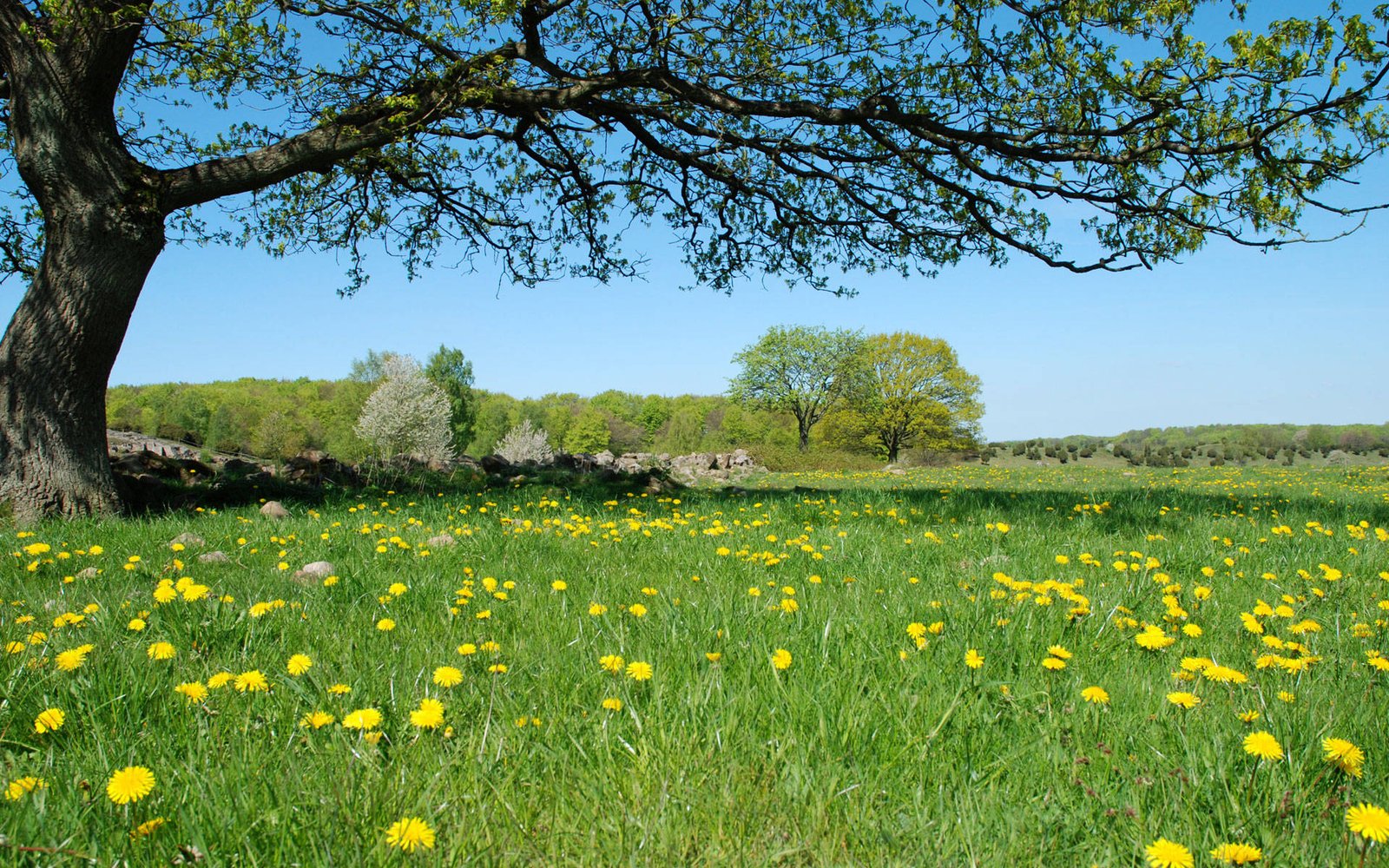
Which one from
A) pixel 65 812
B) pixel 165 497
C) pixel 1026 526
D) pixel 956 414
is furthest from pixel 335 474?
pixel 956 414

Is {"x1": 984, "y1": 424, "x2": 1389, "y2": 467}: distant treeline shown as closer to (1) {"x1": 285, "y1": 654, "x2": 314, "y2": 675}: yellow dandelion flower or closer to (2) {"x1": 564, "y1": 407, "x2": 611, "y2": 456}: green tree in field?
(1) {"x1": 285, "y1": 654, "x2": 314, "y2": 675}: yellow dandelion flower

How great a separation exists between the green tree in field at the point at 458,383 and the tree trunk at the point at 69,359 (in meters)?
60.7

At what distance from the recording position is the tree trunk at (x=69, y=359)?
7.28 m

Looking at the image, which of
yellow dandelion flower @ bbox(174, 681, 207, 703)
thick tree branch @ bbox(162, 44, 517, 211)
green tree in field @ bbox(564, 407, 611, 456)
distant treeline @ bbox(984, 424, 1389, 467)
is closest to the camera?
yellow dandelion flower @ bbox(174, 681, 207, 703)

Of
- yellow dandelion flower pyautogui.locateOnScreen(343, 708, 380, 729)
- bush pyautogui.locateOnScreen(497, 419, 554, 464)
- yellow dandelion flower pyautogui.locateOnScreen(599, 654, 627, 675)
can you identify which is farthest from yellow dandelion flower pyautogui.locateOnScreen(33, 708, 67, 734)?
bush pyautogui.locateOnScreen(497, 419, 554, 464)

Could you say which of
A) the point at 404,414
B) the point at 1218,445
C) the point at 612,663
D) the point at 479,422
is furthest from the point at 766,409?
the point at 612,663

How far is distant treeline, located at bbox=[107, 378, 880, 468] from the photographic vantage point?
60.2 meters

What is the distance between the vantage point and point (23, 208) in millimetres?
10250

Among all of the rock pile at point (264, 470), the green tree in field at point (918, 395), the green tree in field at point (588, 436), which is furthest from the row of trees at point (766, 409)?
the rock pile at point (264, 470)

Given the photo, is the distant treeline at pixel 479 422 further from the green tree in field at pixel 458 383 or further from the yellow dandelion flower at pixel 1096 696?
the yellow dandelion flower at pixel 1096 696

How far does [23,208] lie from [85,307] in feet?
15.3

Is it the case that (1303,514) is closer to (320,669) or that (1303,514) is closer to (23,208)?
(320,669)

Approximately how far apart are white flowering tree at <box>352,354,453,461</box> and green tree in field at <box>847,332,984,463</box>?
30.6 meters

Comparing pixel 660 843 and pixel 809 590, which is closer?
pixel 660 843
